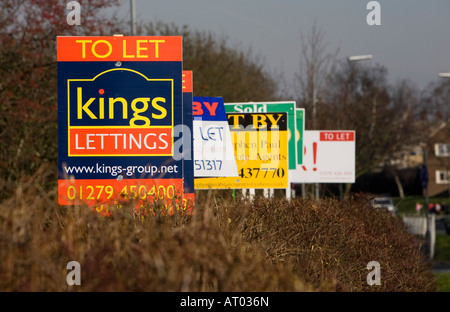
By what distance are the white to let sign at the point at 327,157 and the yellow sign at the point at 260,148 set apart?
1036 cm

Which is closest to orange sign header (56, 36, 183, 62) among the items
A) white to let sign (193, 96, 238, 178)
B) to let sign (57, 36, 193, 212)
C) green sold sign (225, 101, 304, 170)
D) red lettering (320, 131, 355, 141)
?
to let sign (57, 36, 193, 212)

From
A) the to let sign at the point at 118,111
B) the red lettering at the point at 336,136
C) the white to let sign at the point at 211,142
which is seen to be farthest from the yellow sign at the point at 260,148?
the red lettering at the point at 336,136

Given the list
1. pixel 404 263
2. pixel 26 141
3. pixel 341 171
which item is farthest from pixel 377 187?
pixel 404 263

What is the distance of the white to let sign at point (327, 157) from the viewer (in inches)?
1051

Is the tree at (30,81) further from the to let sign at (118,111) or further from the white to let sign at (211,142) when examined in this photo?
the to let sign at (118,111)

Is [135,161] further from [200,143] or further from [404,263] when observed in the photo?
[200,143]

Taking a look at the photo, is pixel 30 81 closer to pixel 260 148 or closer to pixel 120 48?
pixel 260 148

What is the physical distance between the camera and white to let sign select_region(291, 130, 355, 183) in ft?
87.6

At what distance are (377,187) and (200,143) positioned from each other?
6588 cm

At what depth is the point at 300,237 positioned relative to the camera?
27.4 ft

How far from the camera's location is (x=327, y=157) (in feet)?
87.7

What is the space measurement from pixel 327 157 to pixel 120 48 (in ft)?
61.3

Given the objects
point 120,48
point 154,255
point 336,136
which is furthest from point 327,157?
point 154,255

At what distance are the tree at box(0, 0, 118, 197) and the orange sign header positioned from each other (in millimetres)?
10186
